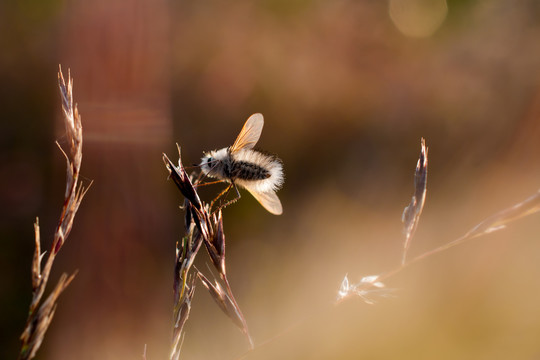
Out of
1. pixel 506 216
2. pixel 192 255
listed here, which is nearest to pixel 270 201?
pixel 192 255

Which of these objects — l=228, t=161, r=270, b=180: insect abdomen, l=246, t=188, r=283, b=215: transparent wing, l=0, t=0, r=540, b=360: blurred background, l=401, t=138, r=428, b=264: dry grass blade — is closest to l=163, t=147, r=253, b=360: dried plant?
l=246, t=188, r=283, b=215: transparent wing

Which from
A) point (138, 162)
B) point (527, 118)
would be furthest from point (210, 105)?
point (527, 118)

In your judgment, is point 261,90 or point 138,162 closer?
point 138,162

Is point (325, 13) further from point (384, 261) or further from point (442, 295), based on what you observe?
point (442, 295)

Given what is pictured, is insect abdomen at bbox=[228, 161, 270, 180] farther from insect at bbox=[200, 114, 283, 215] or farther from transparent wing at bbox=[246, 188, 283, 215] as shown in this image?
transparent wing at bbox=[246, 188, 283, 215]

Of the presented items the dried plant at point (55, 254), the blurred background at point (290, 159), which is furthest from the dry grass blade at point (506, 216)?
the blurred background at point (290, 159)

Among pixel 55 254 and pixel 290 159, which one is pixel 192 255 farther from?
pixel 290 159
